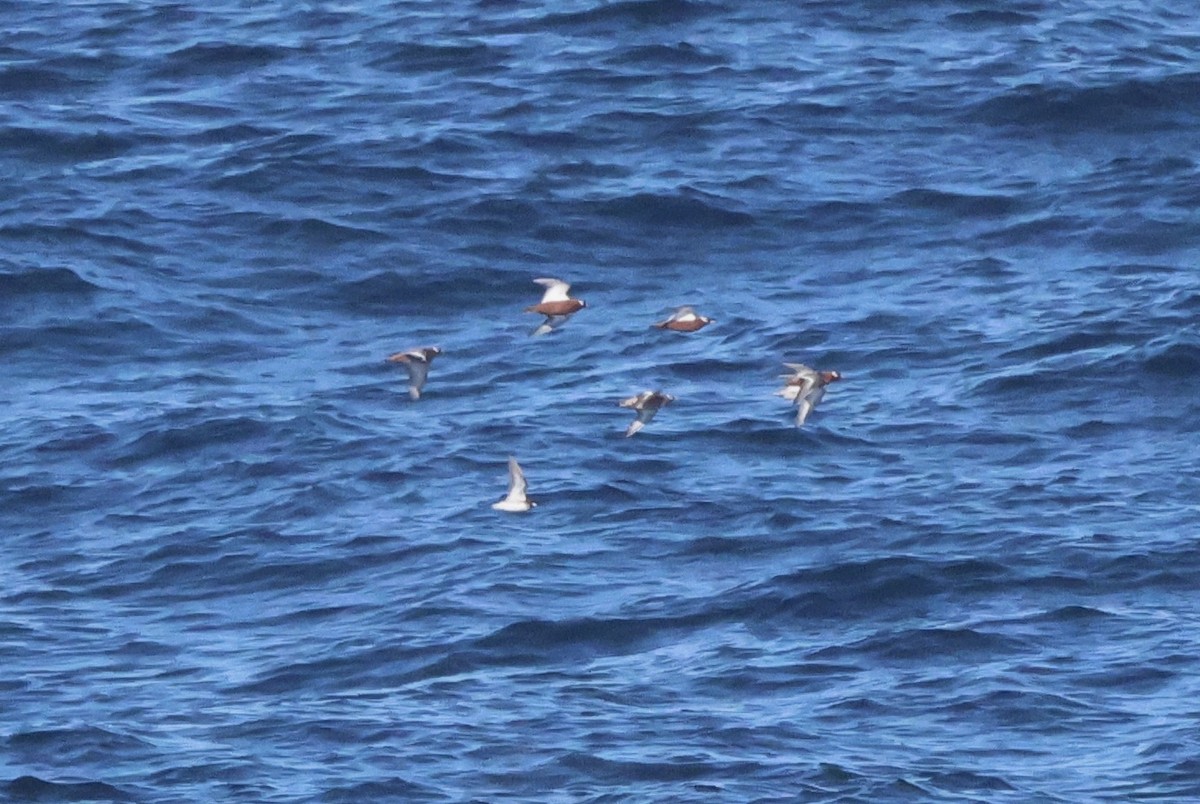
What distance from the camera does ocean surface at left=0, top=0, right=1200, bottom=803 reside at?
790 inches

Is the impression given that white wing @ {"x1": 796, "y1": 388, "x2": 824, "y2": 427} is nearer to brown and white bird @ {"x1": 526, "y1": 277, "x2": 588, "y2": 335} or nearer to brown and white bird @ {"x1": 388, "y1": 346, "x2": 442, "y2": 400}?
brown and white bird @ {"x1": 526, "y1": 277, "x2": 588, "y2": 335}

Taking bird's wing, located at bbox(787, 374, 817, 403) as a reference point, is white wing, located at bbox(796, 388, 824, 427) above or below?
below

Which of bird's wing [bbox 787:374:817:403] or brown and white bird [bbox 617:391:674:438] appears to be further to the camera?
bird's wing [bbox 787:374:817:403]

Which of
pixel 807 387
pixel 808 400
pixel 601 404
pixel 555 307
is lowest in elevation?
pixel 601 404

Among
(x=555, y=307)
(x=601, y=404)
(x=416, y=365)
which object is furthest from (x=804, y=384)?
(x=601, y=404)

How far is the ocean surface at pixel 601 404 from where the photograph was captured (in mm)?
20062

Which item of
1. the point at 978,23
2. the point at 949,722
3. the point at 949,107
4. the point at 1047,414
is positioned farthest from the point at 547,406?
the point at 978,23

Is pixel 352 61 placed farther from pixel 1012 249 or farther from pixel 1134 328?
pixel 1134 328

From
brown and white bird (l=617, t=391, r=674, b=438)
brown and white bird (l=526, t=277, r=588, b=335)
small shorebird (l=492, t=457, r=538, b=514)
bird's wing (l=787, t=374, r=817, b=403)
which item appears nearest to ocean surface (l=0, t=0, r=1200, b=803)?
small shorebird (l=492, t=457, r=538, b=514)

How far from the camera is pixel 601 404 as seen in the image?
82.0 feet

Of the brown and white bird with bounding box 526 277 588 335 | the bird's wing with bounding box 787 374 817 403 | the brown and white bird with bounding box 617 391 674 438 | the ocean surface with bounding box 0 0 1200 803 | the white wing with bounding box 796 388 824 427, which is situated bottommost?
the ocean surface with bounding box 0 0 1200 803

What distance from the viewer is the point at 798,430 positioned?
24.5 m

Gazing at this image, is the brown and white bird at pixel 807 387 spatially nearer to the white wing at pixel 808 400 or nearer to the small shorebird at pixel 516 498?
the white wing at pixel 808 400

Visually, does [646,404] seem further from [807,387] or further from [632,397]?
[807,387]
